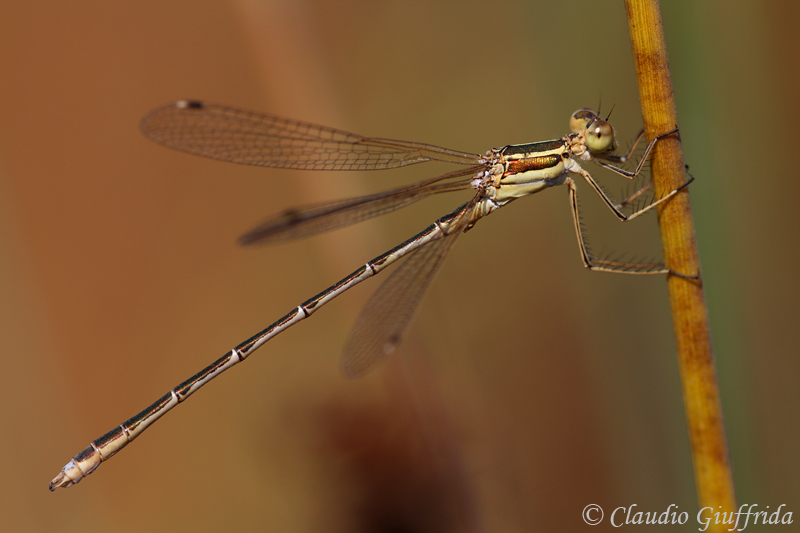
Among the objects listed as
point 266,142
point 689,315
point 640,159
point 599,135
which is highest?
point 266,142

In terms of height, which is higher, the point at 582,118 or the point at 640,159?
the point at 582,118

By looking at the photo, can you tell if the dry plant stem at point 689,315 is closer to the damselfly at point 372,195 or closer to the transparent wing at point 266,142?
the damselfly at point 372,195

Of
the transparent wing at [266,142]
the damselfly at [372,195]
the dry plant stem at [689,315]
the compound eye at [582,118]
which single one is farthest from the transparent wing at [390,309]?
the dry plant stem at [689,315]

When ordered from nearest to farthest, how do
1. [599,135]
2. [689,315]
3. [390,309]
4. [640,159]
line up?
[689,315]
[640,159]
[599,135]
[390,309]

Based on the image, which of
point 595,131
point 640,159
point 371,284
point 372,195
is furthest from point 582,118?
point 371,284

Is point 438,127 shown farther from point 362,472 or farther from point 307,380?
point 362,472

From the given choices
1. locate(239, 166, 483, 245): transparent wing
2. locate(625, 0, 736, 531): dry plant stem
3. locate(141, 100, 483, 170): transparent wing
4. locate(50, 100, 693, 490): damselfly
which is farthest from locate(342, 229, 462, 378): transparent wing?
locate(625, 0, 736, 531): dry plant stem

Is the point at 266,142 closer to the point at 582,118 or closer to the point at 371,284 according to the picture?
the point at 371,284
